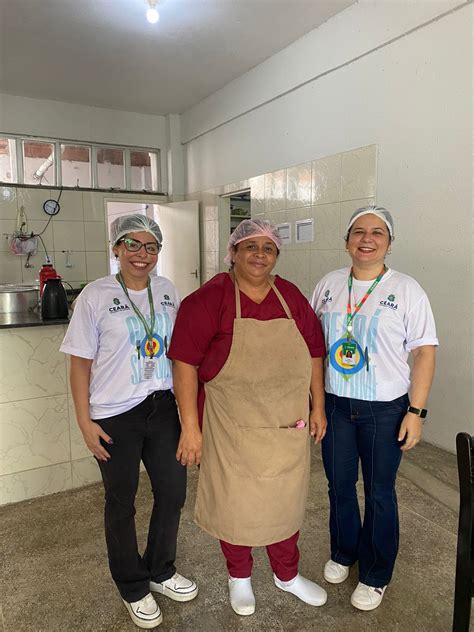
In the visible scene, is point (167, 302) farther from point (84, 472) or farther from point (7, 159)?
point (7, 159)

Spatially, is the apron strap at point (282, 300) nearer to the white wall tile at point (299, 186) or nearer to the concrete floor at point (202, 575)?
the concrete floor at point (202, 575)

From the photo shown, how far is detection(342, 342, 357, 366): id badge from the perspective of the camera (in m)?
1.50

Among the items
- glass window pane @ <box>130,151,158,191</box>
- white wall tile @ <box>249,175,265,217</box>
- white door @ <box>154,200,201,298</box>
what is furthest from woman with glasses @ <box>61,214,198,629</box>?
glass window pane @ <box>130,151,158,191</box>

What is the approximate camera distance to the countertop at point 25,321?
2.17 meters

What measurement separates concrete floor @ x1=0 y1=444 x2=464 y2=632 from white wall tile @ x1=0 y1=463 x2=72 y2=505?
50mm

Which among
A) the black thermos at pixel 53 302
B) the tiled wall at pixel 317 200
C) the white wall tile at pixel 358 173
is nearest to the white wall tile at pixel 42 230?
the tiled wall at pixel 317 200

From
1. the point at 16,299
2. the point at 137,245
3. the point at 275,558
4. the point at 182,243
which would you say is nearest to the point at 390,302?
Result: the point at 137,245

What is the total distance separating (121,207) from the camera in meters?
9.12

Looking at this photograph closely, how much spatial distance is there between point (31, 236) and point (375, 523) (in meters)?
4.94

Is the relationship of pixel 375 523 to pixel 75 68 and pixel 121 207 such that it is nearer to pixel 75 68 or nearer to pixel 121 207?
pixel 75 68

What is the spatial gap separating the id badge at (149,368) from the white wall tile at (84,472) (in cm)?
123

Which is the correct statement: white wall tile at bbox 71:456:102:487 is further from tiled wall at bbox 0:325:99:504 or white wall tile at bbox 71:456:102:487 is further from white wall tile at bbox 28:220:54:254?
white wall tile at bbox 28:220:54:254

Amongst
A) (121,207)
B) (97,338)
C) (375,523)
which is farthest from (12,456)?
(121,207)

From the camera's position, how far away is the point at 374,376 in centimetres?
146
